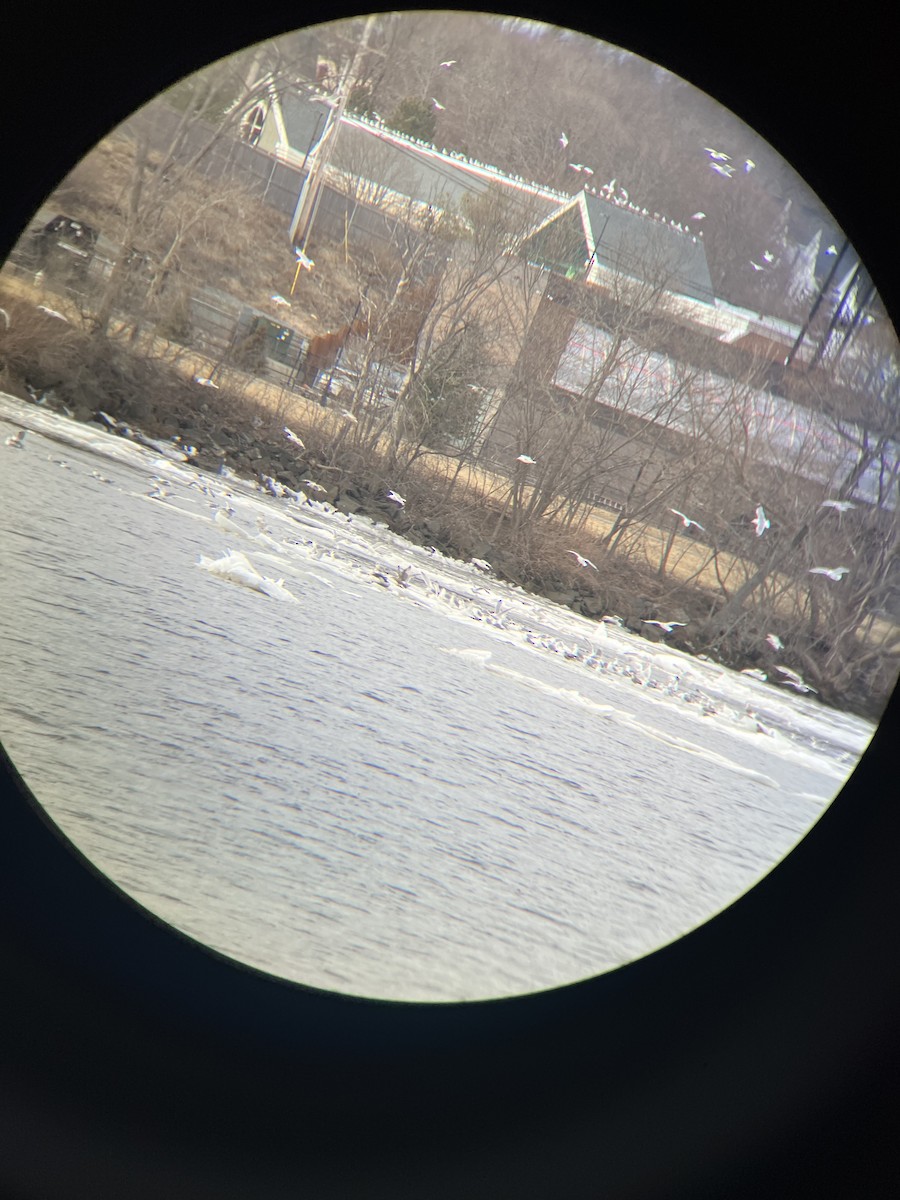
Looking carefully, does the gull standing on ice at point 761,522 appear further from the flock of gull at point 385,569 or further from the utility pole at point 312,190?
the utility pole at point 312,190

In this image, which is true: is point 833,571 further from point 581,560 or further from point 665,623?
point 581,560

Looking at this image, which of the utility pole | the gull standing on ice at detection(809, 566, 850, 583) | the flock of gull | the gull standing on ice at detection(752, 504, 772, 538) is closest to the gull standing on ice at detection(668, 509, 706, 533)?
the flock of gull

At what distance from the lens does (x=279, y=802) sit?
4.93ft

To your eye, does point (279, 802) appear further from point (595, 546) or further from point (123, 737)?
point (595, 546)

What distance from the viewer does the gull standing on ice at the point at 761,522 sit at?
1556 mm

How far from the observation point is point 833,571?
1502 millimetres

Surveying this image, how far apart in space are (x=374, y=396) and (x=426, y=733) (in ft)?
2.61

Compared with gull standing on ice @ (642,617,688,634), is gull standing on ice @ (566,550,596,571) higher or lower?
higher

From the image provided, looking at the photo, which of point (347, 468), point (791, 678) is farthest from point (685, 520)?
point (347, 468)

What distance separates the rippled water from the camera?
1.24 metres

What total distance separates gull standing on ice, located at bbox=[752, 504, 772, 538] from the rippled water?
289mm

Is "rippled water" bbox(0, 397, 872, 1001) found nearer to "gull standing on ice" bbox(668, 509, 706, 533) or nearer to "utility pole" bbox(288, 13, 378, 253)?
"gull standing on ice" bbox(668, 509, 706, 533)

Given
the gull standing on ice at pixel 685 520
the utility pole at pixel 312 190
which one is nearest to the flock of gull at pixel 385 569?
the gull standing on ice at pixel 685 520

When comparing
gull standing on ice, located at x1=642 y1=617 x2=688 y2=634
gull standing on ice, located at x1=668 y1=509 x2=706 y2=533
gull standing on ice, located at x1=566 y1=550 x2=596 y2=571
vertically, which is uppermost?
gull standing on ice, located at x1=668 y1=509 x2=706 y2=533
